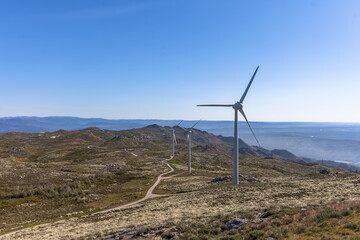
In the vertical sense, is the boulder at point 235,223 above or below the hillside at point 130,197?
above

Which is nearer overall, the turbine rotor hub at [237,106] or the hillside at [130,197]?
the hillside at [130,197]

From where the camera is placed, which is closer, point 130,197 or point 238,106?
point 238,106

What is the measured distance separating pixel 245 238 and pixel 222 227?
13.7 feet

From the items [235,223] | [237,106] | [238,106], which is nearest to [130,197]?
[237,106]

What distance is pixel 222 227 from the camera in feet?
64.5

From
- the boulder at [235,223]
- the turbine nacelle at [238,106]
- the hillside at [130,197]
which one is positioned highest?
the turbine nacelle at [238,106]

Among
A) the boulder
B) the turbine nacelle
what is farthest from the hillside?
the turbine nacelle

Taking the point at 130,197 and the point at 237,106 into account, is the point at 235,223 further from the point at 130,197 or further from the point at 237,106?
the point at 130,197

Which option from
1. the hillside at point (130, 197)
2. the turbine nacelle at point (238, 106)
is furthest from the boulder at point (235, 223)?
the turbine nacelle at point (238, 106)

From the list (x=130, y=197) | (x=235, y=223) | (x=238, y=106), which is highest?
(x=238, y=106)

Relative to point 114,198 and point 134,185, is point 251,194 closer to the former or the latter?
point 114,198

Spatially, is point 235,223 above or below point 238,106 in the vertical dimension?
below

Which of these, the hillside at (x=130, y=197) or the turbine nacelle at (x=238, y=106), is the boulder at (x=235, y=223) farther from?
the turbine nacelle at (x=238, y=106)

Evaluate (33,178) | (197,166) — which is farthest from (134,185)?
(197,166)
